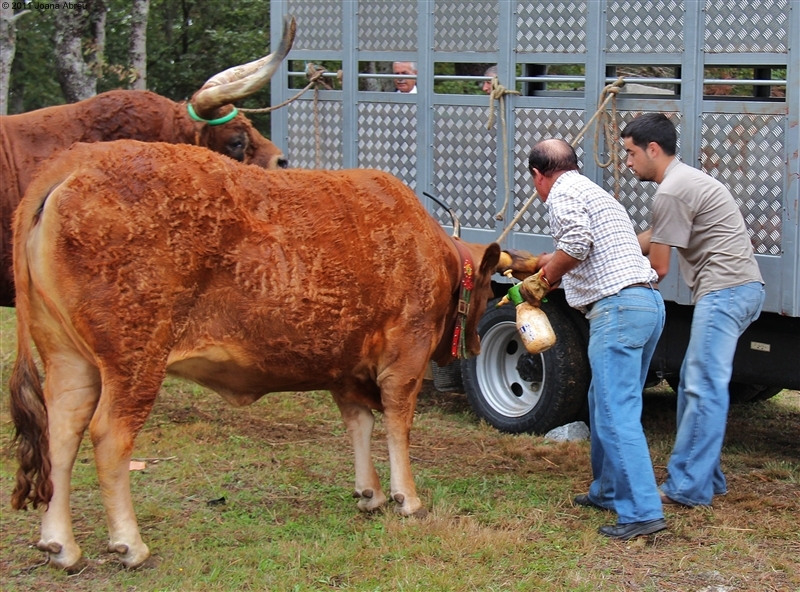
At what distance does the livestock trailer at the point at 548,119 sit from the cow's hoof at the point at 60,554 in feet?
11.0

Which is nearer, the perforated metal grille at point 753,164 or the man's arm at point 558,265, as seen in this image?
the man's arm at point 558,265

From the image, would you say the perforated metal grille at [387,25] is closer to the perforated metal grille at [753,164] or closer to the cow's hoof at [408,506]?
the perforated metal grille at [753,164]

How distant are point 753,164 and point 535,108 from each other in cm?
156

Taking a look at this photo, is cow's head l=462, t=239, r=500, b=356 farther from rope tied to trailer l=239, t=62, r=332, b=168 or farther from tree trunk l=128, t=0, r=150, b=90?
tree trunk l=128, t=0, r=150, b=90

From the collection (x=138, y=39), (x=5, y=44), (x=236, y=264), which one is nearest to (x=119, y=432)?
(x=236, y=264)

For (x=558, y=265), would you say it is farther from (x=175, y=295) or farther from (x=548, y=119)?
(x=548, y=119)

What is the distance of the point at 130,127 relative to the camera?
643 centimetres

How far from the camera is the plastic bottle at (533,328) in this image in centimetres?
526

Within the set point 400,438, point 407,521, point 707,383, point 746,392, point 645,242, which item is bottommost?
point 746,392

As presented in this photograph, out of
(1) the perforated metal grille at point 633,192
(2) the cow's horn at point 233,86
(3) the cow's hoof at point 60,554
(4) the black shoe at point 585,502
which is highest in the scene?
(2) the cow's horn at point 233,86

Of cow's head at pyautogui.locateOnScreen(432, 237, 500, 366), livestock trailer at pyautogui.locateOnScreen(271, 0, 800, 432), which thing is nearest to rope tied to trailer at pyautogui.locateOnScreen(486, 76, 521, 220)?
livestock trailer at pyautogui.locateOnScreen(271, 0, 800, 432)

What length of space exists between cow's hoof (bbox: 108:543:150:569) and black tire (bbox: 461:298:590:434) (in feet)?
10.0

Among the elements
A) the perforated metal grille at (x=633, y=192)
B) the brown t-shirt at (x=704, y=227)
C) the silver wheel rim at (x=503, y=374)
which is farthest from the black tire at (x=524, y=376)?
the brown t-shirt at (x=704, y=227)

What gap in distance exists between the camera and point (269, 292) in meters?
4.85
